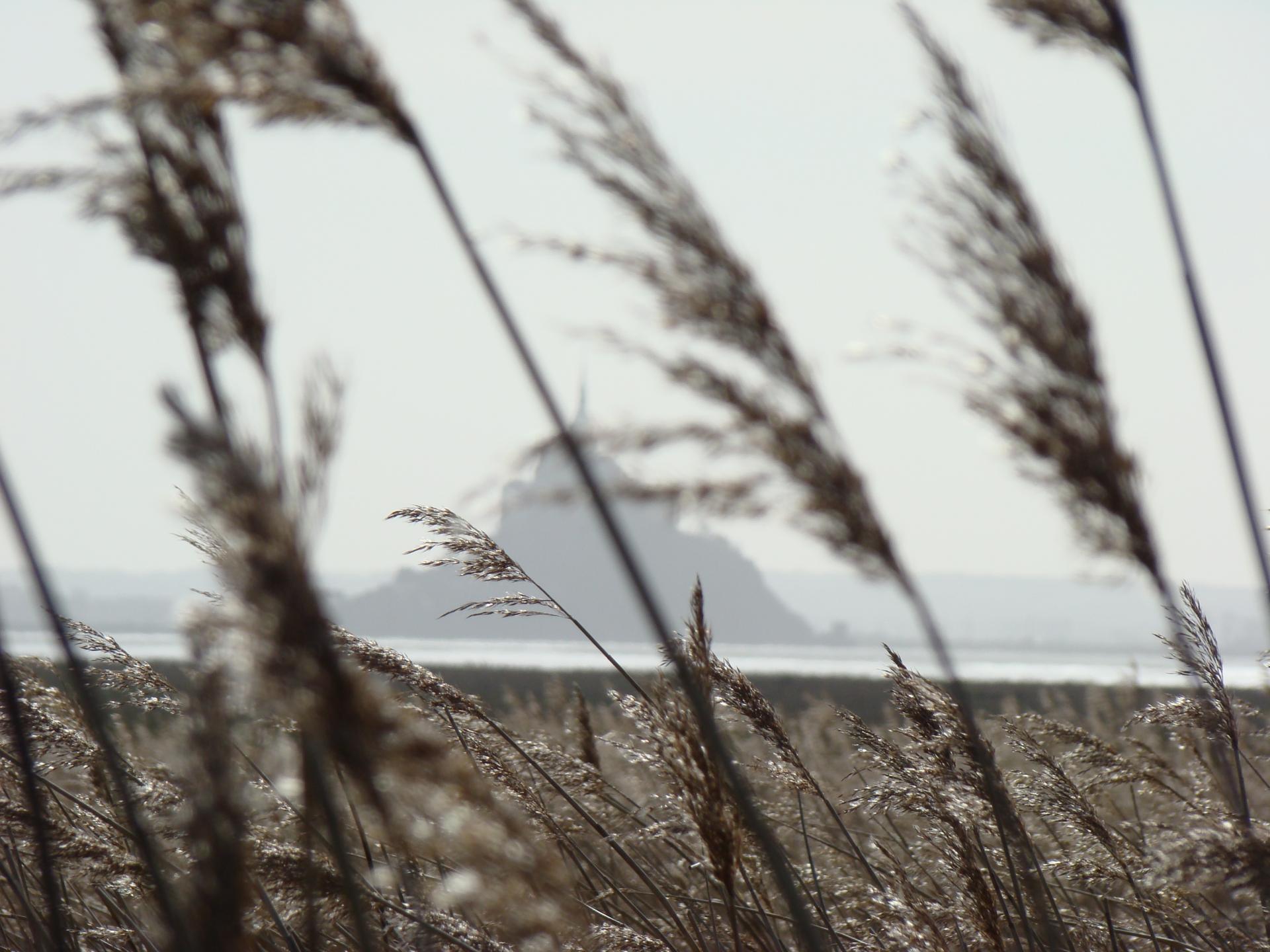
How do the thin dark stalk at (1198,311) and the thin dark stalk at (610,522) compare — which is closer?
the thin dark stalk at (610,522)

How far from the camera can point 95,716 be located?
1.58m

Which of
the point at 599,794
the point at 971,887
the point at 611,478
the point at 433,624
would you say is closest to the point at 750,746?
the point at 599,794

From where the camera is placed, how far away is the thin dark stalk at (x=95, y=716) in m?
1.39

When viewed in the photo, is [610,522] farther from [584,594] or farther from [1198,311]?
[584,594]

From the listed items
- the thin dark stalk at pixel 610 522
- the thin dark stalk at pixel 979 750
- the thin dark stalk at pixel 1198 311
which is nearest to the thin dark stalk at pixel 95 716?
the thin dark stalk at pixel 610 522

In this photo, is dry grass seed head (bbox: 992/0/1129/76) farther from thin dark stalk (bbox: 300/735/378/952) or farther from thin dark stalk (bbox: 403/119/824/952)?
thin dark stalk (bbox: 300/735/378/952)

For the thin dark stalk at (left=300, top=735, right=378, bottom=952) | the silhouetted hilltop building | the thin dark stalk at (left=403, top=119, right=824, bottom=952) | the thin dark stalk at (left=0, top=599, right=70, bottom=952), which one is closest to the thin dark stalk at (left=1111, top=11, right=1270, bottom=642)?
the thin dark stalk at (left=403, top=119, right=824, bottom=952)

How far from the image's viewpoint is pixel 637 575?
4.27ft

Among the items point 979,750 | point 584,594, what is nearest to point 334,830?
point 979,750

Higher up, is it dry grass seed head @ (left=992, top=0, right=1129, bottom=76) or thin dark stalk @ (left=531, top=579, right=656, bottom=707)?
dry grass seed head @ (left=992, top=0, right=1129, bottom=76)

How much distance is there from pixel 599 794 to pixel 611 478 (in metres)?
1.47

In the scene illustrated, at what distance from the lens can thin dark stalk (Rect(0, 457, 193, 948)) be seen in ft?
4.57

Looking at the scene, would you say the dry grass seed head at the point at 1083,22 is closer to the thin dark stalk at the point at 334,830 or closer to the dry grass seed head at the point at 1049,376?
the dry grass seed head at the point at 1049,376

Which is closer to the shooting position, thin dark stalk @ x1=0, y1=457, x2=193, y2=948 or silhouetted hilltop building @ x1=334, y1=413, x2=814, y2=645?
thin dark stalk @ x1=0, y1=457, x2=193, y2=948
